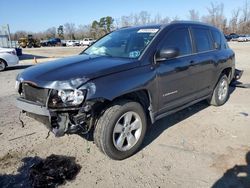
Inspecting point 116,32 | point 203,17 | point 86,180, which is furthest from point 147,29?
point 203,17

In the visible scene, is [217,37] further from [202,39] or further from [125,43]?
[125,43]

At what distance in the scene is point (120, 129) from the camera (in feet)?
12.0

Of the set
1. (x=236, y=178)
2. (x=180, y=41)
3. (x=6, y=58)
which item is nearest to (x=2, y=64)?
(x=6, y=58)

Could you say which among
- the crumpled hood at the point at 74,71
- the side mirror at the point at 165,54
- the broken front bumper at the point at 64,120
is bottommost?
the broken front bumper at the point at 64,120

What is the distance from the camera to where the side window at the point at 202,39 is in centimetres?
506

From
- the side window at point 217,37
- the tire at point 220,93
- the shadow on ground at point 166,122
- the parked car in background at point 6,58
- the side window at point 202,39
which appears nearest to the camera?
the shadow on ground at point 166,122

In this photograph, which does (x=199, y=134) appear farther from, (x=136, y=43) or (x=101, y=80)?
(x=101, y=80)

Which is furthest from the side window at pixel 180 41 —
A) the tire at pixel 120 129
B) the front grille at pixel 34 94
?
the front grille at pixel 34 94

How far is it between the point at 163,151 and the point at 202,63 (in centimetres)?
203

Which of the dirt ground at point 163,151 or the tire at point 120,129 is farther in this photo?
the tire at point 120,129

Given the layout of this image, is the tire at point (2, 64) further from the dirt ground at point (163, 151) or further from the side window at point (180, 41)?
the side window at point (180, 41)

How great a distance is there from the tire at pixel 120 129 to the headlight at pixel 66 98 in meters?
0.43

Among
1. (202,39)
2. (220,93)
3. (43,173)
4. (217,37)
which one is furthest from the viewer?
(220,93)

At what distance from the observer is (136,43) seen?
4.32 metres
